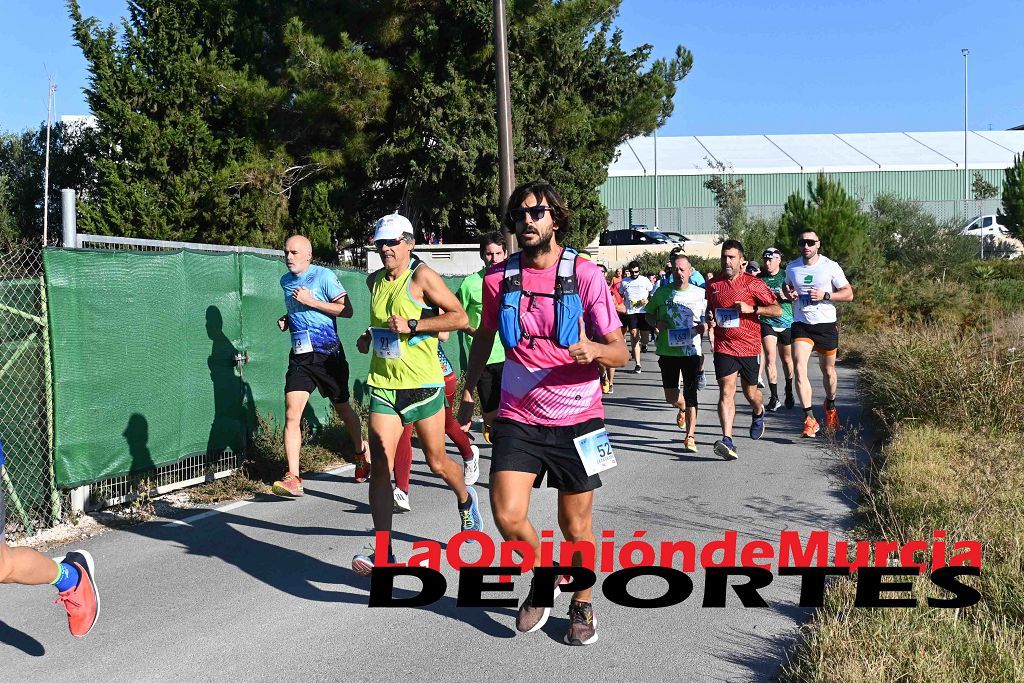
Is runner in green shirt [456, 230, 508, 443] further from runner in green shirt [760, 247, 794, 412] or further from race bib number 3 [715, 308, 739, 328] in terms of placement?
runner in green shirt [760, 247, 794, 412]

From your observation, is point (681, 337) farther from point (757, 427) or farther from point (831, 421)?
point (831, 421)

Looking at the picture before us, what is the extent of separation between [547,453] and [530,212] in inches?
41.4

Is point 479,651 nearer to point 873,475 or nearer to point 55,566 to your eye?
point 55,566

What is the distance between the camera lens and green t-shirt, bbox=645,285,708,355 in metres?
10.5

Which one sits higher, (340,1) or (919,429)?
(340,1)

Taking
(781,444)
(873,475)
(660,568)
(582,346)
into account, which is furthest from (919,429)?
(582,346)

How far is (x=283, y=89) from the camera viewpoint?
953 inches

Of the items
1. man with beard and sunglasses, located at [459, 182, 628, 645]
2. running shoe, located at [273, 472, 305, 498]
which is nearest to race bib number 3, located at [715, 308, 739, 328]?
running shoe, located at [273, 472, 305, 498]

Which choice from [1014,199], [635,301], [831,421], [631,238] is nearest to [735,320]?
[831,421]

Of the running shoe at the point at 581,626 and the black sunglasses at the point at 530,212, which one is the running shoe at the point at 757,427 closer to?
the running shoe at the point at 581,626

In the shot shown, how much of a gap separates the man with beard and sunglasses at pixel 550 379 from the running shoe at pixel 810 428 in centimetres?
675

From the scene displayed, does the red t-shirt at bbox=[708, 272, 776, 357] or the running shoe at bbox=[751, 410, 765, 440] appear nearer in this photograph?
the red t-shirt at bbox=[708, 272, 776, 357]

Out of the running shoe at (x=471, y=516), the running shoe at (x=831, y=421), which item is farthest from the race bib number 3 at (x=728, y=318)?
the running shoe at (x=471, y=516)

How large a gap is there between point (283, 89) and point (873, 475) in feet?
61.9
